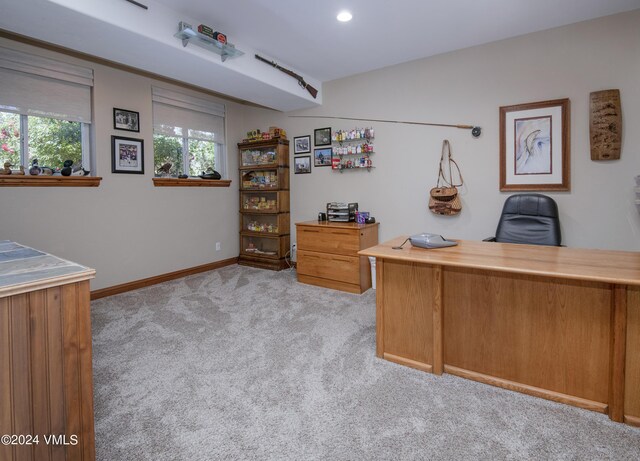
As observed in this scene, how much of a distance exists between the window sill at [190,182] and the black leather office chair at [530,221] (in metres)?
3.68

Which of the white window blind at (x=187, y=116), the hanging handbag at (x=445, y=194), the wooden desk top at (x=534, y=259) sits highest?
the white window blind at (x=187, y=116)

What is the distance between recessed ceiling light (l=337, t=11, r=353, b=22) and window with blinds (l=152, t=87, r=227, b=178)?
99.8 inches

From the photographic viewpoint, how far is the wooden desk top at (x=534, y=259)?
159 centimetres

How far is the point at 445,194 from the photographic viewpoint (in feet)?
11.7

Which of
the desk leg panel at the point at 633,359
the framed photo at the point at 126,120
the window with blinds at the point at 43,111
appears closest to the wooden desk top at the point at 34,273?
the window with blinds at the point at 43,111

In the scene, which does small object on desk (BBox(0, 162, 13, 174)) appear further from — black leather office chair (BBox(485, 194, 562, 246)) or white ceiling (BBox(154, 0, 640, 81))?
black leather office chair (BBox(485, 194, 562, 246))

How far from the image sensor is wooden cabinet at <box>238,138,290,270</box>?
16.1 feet

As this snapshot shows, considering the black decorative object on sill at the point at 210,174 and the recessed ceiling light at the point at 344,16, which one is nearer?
the recessed ceiling light at the point at 344,16

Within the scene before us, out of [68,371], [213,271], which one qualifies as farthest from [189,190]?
[68,371]

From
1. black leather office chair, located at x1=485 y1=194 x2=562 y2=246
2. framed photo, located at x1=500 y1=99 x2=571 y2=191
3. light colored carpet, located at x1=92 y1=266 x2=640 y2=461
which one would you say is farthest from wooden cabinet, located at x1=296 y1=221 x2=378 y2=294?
framed photo, located at x1=500 y1=99 x2=571 y2=191

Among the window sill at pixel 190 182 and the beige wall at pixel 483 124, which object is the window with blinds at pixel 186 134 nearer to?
the window sill at pixel 190 182

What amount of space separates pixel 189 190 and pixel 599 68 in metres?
4.60

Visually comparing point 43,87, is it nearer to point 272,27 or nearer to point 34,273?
point 272,27

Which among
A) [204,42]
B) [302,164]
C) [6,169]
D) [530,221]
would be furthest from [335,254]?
[6,169]
